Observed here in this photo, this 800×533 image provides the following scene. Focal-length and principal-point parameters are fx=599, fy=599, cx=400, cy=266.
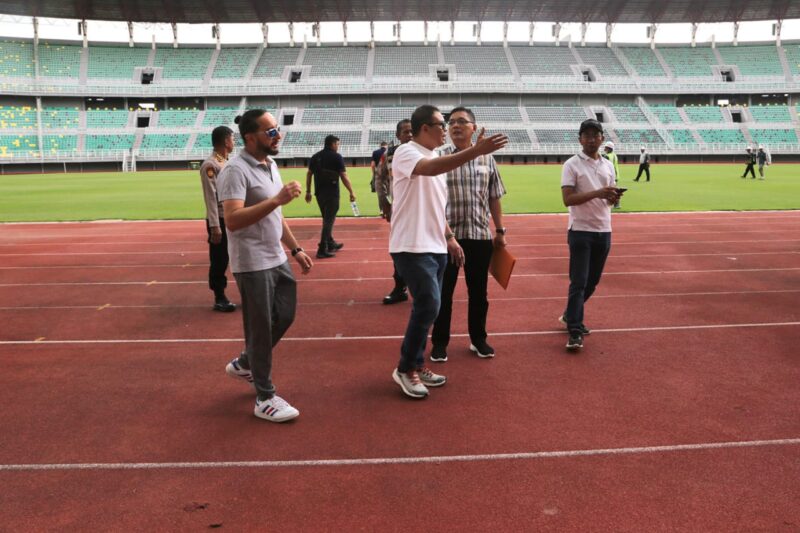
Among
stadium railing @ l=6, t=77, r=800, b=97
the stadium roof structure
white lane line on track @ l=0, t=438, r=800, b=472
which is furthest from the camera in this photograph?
stadium railing @ l=6, t=77, r=800, b=97

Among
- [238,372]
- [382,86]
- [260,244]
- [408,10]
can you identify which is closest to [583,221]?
[260,244]

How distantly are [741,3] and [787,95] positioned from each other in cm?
1051

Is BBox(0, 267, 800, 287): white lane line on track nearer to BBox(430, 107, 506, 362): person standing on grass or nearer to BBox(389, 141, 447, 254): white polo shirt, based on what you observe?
BBox(430, 107, 506, 362): person standing on grass

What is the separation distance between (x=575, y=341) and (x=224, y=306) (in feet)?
12.7

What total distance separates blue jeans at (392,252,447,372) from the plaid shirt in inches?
24.7

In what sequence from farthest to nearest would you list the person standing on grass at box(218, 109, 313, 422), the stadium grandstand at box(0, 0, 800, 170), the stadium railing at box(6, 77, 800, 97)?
the stadium railing at box(6, 77, 800, 97), the stadium grandstand at box(0, 0, 800, 170), the person standing on grass at box(218, 109, 313, 422)

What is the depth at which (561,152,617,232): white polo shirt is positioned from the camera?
5129 millimetres

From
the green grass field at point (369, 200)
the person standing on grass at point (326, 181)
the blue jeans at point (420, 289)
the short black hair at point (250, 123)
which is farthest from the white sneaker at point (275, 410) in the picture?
the green grass field at point (369, 200)

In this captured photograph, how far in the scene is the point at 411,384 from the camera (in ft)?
13.9

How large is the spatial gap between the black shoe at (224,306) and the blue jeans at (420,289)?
3216 mm

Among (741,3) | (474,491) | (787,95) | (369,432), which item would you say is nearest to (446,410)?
(369,432)

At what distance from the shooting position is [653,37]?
61812 millimetres

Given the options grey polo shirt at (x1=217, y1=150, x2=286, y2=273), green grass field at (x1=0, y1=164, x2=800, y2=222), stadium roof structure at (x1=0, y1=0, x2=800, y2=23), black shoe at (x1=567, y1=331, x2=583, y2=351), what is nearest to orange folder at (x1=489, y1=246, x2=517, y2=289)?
black shoe at (x1=567, y1=331, x2=583, y2=351)

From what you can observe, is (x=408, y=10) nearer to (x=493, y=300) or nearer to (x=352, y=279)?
(x=352, y=279)
